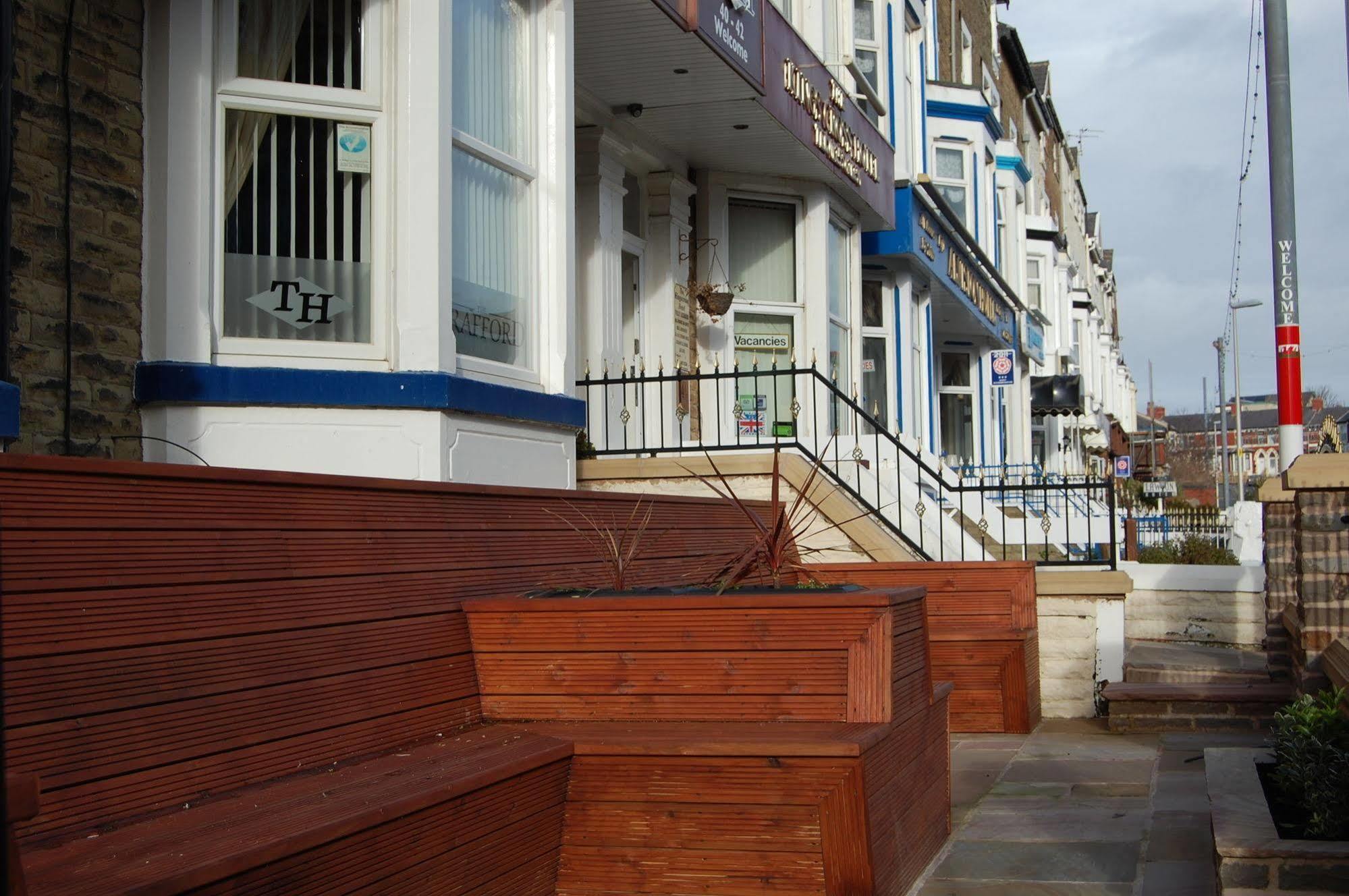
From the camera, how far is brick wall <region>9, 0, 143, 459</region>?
562 cm

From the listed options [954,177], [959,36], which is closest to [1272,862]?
[954,177]

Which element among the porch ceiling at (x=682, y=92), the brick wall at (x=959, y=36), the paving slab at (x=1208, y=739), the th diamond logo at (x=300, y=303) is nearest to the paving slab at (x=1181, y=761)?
the paving slab at (x=1208, y=739)

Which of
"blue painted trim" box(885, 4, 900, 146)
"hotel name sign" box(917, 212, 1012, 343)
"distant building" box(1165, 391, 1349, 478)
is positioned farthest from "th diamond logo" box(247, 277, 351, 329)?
"distant building" box(1165, 391, 1349, 478)

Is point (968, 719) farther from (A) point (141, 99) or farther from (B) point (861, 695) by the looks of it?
(A) point (141, 99)

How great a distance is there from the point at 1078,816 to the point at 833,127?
30.1ft

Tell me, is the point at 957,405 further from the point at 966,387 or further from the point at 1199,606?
the point at 1199,606

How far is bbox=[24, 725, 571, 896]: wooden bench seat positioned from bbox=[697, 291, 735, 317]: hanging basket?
925cm

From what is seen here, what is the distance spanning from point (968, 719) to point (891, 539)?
155 centimetres

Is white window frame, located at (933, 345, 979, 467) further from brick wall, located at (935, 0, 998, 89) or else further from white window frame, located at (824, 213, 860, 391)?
white window frame, located at (824, 213, 860, 391)

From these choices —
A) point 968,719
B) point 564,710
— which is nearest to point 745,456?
point 968,719

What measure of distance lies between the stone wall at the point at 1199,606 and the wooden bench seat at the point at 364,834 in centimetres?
821

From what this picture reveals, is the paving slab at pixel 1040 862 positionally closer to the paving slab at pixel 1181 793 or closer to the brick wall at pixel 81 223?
the paving slab at pixel 1181 793

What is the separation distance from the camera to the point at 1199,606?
1128 cm

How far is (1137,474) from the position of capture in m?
67.8
